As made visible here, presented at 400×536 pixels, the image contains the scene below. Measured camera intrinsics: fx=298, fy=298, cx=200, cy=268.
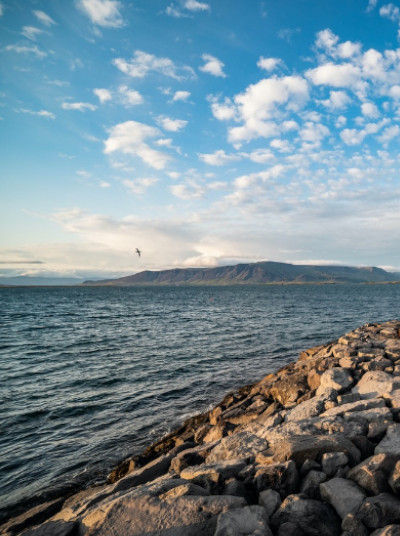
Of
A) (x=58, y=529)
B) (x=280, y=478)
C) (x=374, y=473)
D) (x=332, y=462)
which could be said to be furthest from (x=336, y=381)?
(x=58, y=529)

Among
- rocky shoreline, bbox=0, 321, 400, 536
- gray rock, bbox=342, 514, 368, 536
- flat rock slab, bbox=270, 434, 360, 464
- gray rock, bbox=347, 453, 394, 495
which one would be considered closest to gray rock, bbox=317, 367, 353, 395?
rocky shoreline, bbox=0, 321, 400, 536

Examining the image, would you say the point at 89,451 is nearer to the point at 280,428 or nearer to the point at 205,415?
the point at 205,415

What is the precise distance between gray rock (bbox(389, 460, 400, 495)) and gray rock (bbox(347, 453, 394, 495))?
0.36 feet

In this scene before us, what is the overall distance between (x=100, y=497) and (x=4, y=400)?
1026 cm

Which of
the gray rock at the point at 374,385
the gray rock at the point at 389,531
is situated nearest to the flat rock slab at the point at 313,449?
the gray rock at the point at 389,531

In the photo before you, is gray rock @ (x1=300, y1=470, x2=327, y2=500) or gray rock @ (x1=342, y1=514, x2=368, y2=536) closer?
gray rock @ (x1=342, y1=514, x2=368, y2=536)

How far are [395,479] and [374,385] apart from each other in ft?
18.3

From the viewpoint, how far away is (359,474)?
16.3 feet

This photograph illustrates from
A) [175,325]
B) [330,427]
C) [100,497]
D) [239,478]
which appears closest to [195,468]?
[239,478]

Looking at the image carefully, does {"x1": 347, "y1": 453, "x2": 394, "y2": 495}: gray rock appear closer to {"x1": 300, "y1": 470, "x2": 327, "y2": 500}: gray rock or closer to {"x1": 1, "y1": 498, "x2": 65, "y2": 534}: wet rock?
{"x1": 300, "y1": 470, "x2": 327, "y2": 500}: gray rock

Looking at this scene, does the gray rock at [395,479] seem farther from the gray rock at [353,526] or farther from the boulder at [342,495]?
the gray rock at [353,526]

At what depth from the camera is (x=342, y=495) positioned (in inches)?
181

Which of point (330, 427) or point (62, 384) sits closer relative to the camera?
point (330, 427)

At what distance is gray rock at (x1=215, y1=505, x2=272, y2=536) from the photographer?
4.14 meters
